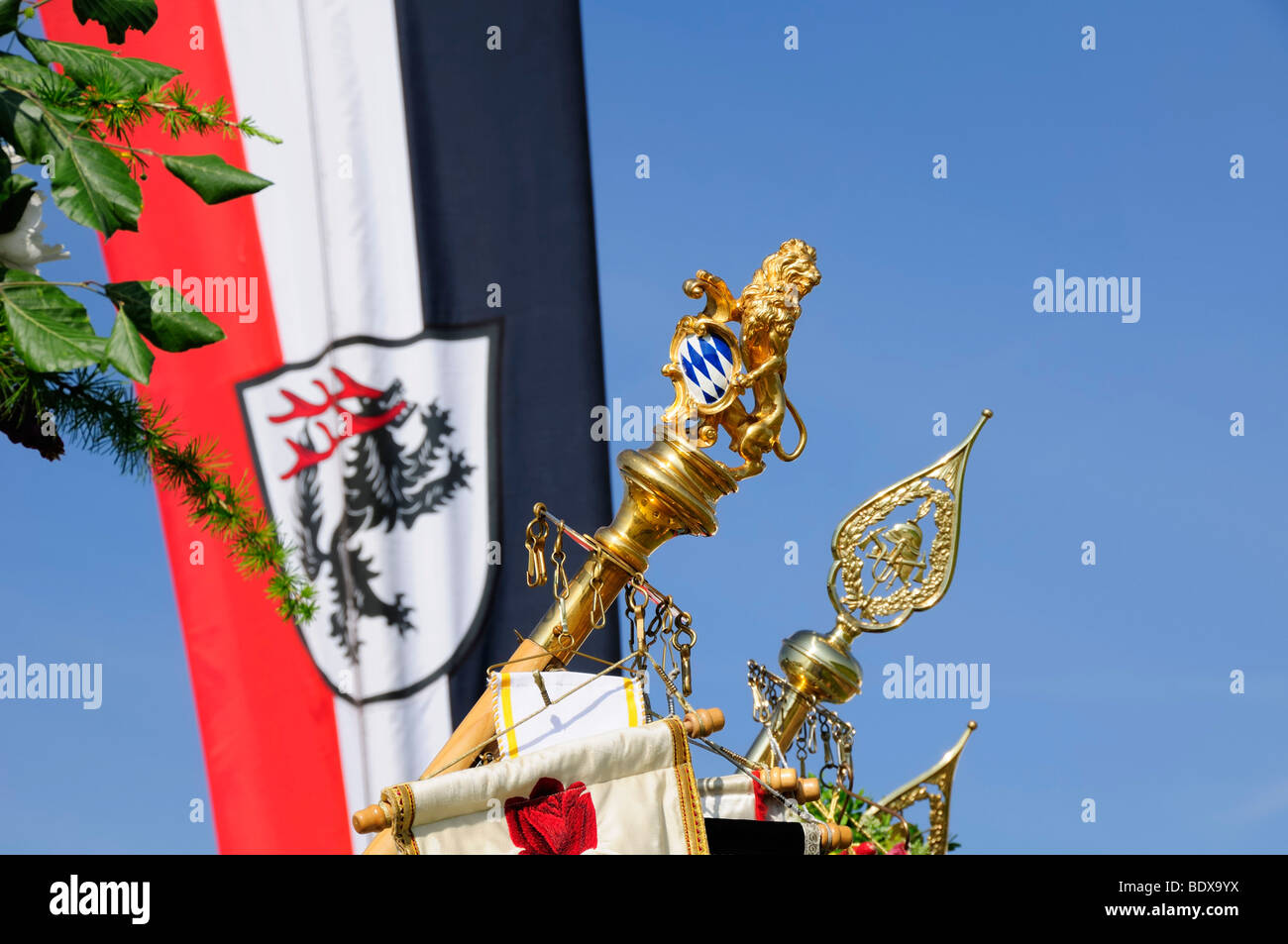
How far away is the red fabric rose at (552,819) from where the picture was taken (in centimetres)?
209

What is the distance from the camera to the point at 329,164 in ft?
18.4

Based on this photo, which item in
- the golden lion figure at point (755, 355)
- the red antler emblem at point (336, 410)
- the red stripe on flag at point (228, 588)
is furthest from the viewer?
the red antler emblem at point (336, 410)

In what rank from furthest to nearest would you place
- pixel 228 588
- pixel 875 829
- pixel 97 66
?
1. pixel 228 588
2. pixel 875 829
3. pixel 97 66

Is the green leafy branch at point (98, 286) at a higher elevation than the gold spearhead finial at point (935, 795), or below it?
higher

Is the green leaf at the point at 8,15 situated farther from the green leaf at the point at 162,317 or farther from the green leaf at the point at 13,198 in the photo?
the green leaf at the point at 162,317

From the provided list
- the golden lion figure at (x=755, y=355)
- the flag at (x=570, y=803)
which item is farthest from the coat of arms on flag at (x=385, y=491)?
the flag at (x=570, y=803)

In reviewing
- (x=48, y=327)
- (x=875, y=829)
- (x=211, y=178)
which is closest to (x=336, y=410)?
(x=875, y=829)

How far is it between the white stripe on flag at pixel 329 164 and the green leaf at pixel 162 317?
172 inches

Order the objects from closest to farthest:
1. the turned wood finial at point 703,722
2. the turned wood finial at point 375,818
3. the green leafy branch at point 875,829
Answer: the turned wood finial at point 375,818 → the turned wood finial at point 703,722 → the green leafy branch at point 875,829

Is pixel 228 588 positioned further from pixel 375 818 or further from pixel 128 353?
pixel 128 353

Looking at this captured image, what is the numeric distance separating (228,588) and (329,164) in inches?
79.7

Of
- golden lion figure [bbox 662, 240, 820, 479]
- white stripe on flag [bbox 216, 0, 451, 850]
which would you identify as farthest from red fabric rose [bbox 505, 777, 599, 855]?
white stripe on flag [bbox 216, 0, 451, 850]
